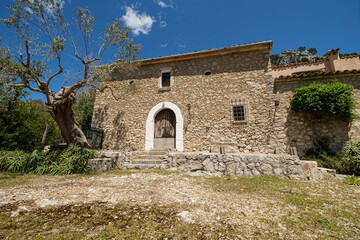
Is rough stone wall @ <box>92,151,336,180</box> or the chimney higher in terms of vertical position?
the chimney

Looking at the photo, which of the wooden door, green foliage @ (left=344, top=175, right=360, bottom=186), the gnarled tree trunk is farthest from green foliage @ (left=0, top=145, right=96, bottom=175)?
green foliage @ (left=344, top=175, right=360, bottom=186)

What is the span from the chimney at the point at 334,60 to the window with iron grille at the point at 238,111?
785 centimetres

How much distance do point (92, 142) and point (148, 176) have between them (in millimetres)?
5791

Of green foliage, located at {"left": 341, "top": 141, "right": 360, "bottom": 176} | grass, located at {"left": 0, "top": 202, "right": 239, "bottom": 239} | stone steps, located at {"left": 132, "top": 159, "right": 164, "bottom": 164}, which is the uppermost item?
green foliage, located at {"left": 341, "top": 141, "right": 360, "bottom": 176}

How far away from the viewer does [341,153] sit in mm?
5703

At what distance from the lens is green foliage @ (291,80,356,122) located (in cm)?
586

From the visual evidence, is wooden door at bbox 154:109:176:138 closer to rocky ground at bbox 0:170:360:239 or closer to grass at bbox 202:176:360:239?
rocky ground at bbox 0:170:360:239

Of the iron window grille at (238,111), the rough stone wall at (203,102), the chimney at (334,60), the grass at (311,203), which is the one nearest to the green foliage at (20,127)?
the rough stone wall at (203,102)

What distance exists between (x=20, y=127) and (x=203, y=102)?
29.2ft

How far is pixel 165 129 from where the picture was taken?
8.47m

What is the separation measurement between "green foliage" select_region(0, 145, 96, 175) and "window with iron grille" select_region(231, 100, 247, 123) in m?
6.59

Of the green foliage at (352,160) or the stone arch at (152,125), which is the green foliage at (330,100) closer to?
the green foliage at (352,160)

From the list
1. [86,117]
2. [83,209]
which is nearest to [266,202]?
[83,209]

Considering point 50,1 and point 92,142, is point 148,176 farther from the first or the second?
point 50,1
